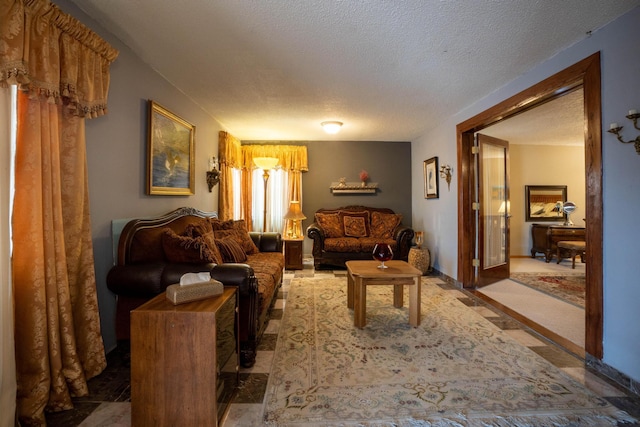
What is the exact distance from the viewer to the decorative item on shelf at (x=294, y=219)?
17.2 ft

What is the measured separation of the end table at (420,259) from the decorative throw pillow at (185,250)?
11.2ft

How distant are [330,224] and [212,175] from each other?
7.37ft

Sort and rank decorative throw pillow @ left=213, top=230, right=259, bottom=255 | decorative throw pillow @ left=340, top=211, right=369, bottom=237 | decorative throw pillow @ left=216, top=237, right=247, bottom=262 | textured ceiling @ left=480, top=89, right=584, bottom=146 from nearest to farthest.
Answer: decorative throw pillow @ left=216, top=237, right=247, bottom=262 < decorative throw pillow @ left=213, top=230, right=259, bottom=255 < textured ceiling @ left=480, top=89, right=584, bottom=146 < decorative throw pillow @ left=340, top=211, right=369, bottom=237

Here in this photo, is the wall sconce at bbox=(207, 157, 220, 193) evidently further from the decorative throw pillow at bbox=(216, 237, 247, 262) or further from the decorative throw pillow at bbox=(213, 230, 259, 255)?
the decorative throw pillow at bbox=(216, 237, 247, 262)

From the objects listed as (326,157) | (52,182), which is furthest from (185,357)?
(326,157)

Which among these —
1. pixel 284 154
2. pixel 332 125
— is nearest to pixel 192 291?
pixel 332 125

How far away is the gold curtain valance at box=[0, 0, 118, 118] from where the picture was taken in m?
1.33

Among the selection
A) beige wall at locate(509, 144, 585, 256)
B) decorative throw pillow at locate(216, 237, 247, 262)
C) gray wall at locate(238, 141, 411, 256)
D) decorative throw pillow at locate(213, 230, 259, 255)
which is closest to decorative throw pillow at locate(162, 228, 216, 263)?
decorative throw pillow at locate(216, 237, 247, 262)

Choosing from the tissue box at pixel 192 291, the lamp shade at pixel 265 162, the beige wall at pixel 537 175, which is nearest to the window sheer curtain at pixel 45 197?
the tissue box at pixel 192 291

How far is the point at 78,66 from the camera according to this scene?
1736mm

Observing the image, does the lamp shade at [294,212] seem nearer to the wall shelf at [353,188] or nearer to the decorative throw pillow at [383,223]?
the wall shelf at [353,188]

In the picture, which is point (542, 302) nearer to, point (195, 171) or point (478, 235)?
point (478, 235)

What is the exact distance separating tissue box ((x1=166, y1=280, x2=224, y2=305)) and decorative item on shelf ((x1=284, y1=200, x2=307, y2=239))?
3670 millimetres

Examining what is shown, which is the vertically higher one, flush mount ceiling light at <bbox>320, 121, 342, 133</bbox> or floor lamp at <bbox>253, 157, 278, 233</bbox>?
flush mount ceiling light at <bbox>320, 121, 342, 133</bbox>
